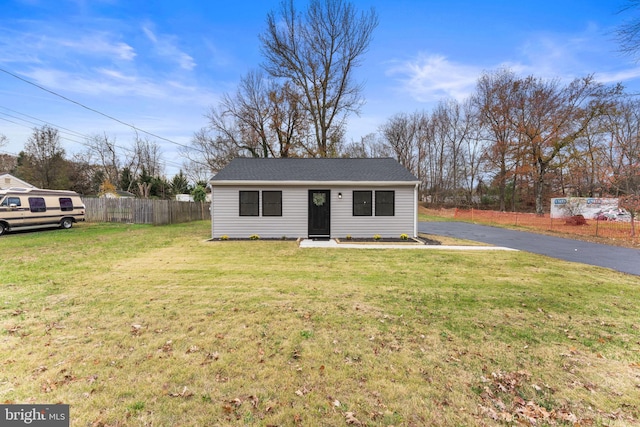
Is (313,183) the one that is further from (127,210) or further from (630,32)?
(127,210)

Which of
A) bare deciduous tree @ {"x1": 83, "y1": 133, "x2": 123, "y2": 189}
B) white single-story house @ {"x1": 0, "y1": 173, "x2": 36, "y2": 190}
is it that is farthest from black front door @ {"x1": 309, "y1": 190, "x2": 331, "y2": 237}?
bare deciduous tree @ {"x1": 83, "y1": 133, "x2": 123, "y2": 189}

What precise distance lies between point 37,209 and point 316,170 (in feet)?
42.8

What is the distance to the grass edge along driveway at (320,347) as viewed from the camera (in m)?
2.13

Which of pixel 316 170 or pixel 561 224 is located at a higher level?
pixel 316 170

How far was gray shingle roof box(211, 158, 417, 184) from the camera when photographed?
11570mm

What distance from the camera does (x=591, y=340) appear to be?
3.27 meters

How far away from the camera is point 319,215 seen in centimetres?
1170

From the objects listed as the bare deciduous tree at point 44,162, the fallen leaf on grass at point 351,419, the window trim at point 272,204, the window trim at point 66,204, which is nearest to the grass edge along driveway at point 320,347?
the fallen leaf on grass at point 351,419

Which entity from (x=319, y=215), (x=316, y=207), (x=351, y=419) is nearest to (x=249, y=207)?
(x=316, y=207)

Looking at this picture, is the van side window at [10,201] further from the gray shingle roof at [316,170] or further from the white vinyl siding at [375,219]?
the white vinyl siding at [375,219]

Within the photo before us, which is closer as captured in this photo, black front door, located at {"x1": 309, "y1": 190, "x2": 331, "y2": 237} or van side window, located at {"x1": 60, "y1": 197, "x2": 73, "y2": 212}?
black front door, located at {"x1": 309, "y1": 190, "x2": 331, "y2": 237}

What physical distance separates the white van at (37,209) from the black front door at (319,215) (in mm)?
12423

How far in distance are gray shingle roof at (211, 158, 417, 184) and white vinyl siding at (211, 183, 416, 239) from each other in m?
0.37

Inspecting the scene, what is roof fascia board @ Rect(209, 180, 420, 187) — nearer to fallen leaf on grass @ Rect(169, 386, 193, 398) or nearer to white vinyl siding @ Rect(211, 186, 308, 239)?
white vinyl siding @ Rect(211, 186, 308, 239)
